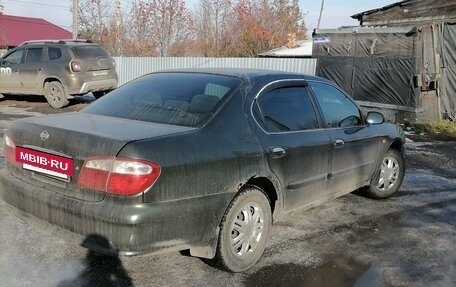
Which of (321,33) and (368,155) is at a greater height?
(321,33)

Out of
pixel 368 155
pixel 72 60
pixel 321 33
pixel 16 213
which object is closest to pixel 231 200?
pixel 16 213

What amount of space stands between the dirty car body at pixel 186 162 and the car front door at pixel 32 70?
434 inches

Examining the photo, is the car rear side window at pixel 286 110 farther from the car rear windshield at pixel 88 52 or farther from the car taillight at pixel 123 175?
the car rear windshield at pixel 88 52

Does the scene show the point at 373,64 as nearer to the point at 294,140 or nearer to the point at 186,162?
the point at 294,140

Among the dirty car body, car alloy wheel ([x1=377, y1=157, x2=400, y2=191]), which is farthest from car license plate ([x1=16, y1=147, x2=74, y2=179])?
car alloy wheel ([x1=377, y1=157, x2=400, y2=191])

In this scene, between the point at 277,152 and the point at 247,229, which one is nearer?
the point at 247,229

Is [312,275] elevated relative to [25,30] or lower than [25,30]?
lower

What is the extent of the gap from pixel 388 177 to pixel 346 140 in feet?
4.45

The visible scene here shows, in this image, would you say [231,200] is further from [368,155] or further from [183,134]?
[368,155]

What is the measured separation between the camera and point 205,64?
19516 mm

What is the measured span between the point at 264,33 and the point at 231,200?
3315 cm

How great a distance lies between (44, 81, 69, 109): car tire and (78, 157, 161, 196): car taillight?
1172cm

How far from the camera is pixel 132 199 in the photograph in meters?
3.07

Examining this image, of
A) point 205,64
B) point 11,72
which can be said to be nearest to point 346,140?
point 11,72
